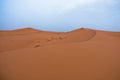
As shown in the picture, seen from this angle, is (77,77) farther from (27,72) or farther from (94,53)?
(94,53)

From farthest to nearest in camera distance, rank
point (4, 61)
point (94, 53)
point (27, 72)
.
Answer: point (94, 53) → point (4, 61) → point (27, 72)

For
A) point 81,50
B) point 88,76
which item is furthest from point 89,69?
point 81,50

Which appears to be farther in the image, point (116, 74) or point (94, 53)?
point (94, 53)

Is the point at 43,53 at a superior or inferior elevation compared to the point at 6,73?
superior

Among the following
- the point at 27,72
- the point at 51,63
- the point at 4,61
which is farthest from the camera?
the point at 4,61

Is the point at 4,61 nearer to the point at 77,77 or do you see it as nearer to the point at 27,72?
the point at 27,72

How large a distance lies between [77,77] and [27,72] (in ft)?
2.49

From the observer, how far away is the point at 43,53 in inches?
124

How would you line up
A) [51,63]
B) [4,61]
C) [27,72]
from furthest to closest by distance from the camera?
[4,61] → [51,63] → [27,72]

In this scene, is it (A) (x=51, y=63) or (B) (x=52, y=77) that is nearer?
(B) (x=52, y=77)

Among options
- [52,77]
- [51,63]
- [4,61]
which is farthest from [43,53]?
[52,77]

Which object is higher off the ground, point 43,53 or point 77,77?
point 43,53

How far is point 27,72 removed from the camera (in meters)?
2.35

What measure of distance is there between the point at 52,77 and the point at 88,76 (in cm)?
52
